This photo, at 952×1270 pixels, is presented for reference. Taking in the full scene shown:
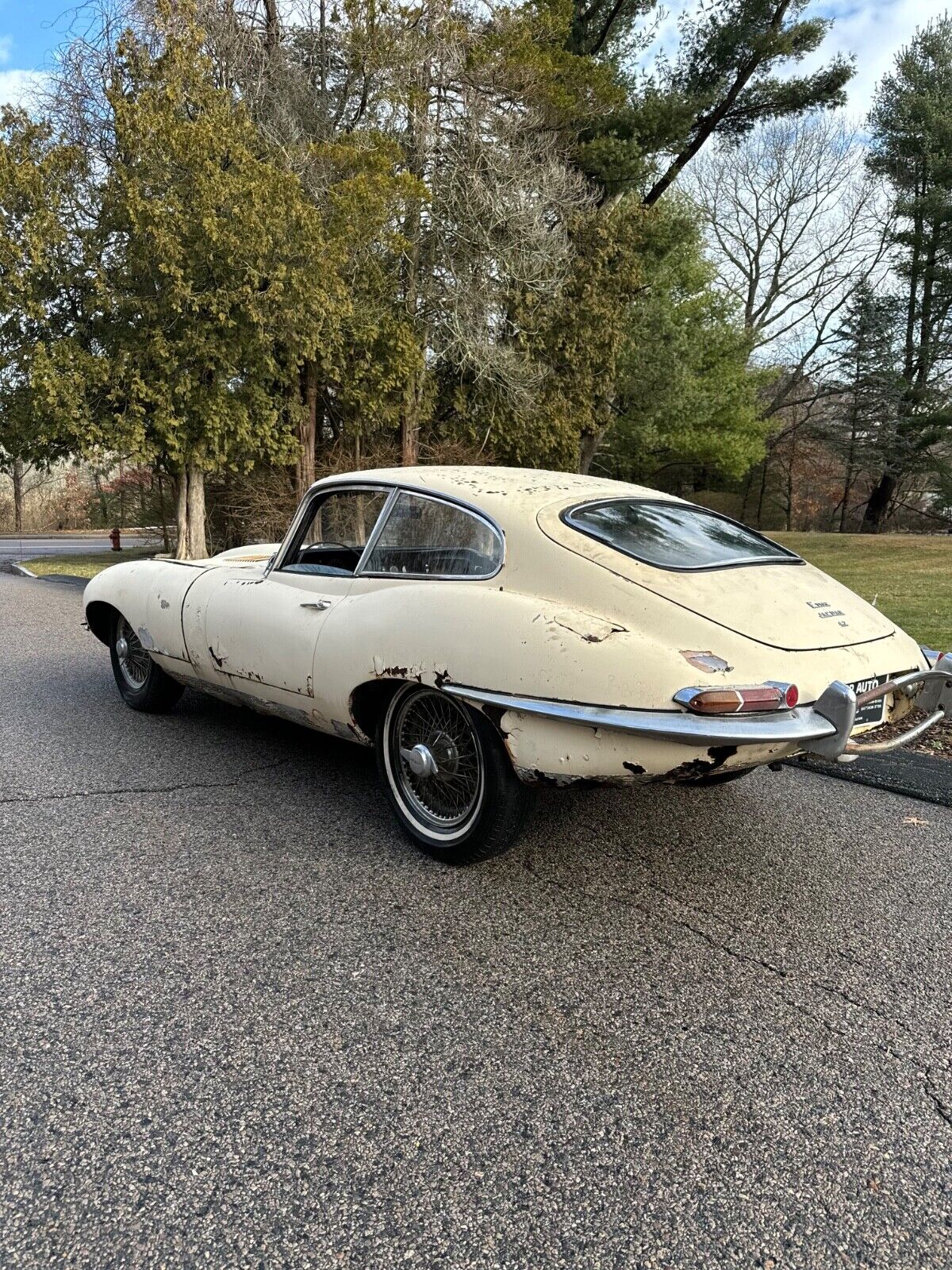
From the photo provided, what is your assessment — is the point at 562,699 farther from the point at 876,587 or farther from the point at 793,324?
the point at 793,324

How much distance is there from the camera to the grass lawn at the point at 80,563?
17094 millimetres

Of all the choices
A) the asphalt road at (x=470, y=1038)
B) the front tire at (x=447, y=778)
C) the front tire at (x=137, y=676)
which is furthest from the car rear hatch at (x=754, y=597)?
the front tire at (x=137, y=676)

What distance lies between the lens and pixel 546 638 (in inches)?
107

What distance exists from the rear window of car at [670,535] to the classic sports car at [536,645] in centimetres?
1

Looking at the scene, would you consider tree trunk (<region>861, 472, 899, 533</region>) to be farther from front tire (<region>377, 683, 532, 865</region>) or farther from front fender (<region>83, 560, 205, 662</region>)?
front tire (<region>377, 683, 532, 865</region>)

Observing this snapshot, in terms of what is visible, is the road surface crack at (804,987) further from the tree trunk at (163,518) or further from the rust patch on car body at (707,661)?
the tree trunk at (163,518)

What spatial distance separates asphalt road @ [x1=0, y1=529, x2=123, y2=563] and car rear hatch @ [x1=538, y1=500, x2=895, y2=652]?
20.7m

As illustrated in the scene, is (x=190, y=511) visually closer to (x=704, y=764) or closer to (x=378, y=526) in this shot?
(x=378, y=526)

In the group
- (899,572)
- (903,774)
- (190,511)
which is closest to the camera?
(903,774)

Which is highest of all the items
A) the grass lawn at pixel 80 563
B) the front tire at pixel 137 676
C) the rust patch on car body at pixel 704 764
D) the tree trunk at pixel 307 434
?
the tree trunk at pixel 307 434

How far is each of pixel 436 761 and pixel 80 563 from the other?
19123mm

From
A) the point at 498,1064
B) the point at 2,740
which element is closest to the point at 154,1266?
the point at 498,1064

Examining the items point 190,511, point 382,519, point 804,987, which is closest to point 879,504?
point 190,511

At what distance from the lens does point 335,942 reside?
263 centimetres
